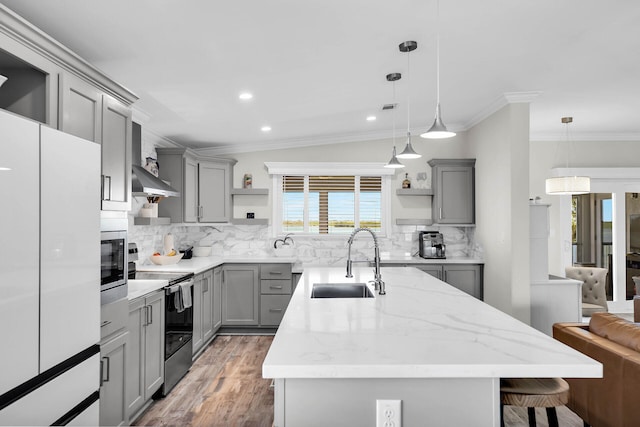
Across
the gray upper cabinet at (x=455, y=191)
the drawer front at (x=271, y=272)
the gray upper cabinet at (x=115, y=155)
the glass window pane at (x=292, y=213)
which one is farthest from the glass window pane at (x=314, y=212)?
the gray upper cabinet at (x=115, y=155)

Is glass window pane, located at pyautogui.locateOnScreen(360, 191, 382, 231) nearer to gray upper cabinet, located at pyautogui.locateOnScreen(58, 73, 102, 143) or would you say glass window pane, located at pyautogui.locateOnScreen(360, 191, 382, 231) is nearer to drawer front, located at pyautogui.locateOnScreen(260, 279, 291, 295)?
drawer front, located at pyautogui.locateOnScreen(260, 279, 291, 295)

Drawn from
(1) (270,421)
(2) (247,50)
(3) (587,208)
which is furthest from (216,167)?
(3) (587,208)

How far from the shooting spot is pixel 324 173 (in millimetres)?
5535

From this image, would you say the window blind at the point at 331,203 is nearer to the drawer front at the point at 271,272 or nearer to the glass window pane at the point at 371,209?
the glass window pane at the point at 371,209

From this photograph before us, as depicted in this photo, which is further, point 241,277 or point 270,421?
point 241,277

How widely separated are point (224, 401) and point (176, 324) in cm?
74

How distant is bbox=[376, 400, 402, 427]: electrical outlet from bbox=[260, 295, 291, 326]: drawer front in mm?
3557

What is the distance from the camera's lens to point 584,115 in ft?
15.7

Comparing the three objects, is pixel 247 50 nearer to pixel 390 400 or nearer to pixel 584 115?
pixel 390 400

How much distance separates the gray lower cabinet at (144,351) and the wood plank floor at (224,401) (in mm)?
199

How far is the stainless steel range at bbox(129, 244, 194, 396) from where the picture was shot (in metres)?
3.16

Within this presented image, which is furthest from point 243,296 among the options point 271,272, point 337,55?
point 337,55

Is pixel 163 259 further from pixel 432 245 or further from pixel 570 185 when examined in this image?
pixel 570 185

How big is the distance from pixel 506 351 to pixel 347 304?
0.93m
